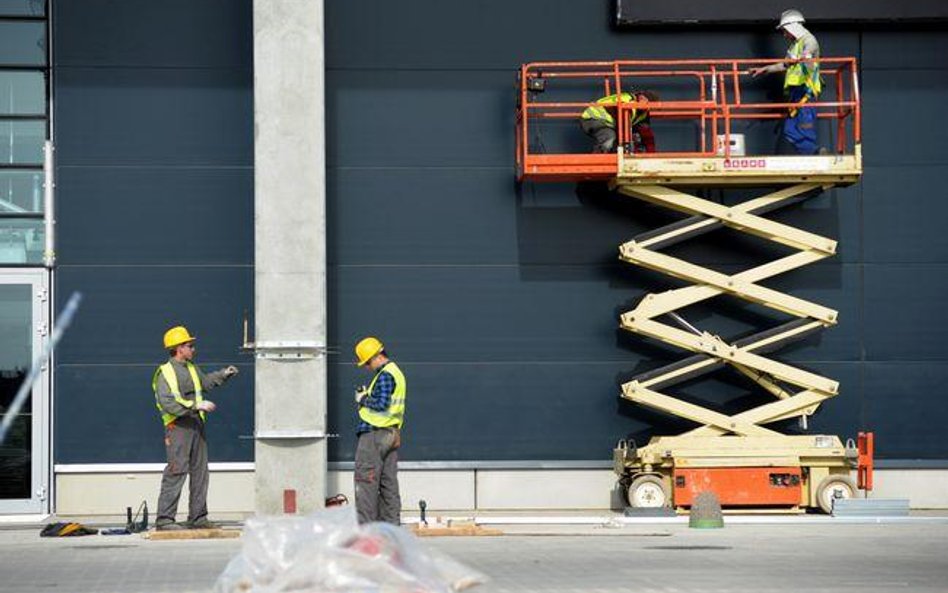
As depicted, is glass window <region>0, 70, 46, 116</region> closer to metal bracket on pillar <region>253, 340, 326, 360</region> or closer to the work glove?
metal bracket on pillar <region>253, 340, 326, 360</region>

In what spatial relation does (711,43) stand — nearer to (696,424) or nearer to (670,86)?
(670,86)

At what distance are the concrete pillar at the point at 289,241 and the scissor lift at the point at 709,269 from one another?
8.41 ft

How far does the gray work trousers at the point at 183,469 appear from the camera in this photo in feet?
60.2

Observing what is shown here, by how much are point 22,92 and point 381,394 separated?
269 inches

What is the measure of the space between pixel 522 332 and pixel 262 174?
12.3 ft

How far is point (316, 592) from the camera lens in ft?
27.0

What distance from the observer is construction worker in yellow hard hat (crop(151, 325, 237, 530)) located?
1827 centimetres

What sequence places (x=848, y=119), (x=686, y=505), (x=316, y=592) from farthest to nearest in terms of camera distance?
(x=848, y=119) → (x=686, y=505) → (x=316, y=592)

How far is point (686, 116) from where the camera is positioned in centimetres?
2134

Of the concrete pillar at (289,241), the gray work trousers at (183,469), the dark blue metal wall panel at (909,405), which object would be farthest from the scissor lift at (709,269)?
the gray work trousers at (183,469)

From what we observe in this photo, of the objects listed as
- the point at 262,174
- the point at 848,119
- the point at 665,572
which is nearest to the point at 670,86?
the point at 848,119

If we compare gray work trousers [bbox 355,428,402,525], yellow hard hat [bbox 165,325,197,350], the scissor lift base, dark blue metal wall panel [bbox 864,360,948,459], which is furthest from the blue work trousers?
yellow hard hat [bbox 165,325,197,350]

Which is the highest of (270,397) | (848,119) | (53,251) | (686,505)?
(848,119)

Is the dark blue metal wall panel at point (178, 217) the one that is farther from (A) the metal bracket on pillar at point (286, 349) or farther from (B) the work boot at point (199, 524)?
(B) the work boot at point (199, 524)
